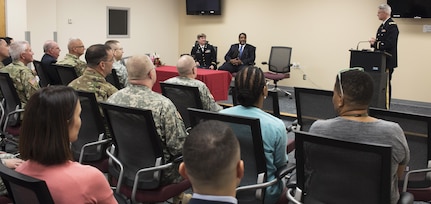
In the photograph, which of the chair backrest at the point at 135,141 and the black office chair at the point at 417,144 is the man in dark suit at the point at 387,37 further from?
the chair backrest at the point at 135,141

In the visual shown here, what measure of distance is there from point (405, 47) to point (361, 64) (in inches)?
96.5

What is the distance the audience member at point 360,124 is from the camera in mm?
2053

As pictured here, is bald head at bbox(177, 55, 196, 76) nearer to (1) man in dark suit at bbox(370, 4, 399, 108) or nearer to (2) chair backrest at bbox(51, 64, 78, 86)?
(2) chair backrest at bbox(51, 64, 78, 86)

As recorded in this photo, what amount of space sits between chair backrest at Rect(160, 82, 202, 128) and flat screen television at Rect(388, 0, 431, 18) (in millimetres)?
5705

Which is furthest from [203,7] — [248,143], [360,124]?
[360,124]

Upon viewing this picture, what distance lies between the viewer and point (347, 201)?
1979 millimetres

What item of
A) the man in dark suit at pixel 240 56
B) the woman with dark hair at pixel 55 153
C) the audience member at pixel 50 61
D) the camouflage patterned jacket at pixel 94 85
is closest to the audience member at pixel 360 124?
the woman with dark hair at pixel 55 153

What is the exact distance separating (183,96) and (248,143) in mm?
1278

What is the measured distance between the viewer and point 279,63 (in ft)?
29.6

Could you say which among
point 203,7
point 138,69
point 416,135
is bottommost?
point 416,135

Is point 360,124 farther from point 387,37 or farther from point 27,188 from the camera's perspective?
point 387,37

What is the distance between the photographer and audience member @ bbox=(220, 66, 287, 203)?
245cm

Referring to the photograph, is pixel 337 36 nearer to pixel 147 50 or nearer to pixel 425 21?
pixel 425 21


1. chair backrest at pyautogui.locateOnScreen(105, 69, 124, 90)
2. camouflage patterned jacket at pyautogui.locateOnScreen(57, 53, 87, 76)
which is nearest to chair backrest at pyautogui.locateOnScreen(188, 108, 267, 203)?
chair backrest at pyautogui.locateOnScreen(105, 69, 124, 90)
